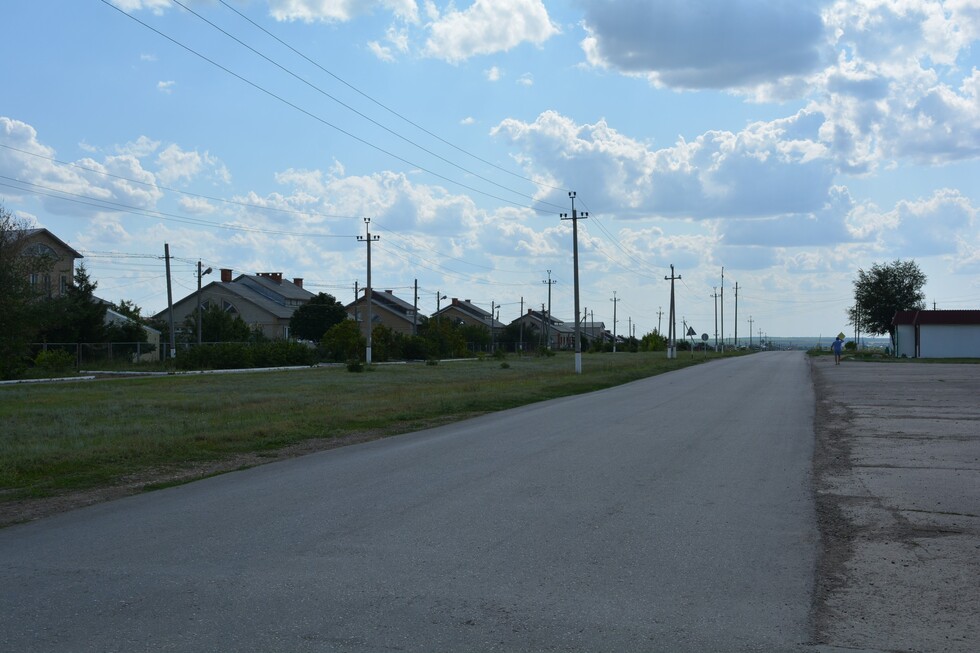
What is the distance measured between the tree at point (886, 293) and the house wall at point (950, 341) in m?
19.9

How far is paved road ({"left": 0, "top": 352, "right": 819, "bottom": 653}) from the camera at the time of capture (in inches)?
224

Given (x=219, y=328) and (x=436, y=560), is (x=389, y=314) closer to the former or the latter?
(x=219, y=328)

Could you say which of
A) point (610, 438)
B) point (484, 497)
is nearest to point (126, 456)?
point (484, 497)

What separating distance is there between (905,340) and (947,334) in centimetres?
495

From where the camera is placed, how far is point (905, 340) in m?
75.3

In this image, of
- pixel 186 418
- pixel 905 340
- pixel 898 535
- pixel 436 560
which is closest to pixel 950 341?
pixel 905 340

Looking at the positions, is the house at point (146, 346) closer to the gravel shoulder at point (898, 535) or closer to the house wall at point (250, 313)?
the house wall at point (250, 313)

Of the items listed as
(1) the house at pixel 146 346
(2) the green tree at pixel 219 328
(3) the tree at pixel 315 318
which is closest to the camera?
(1) the house at pixel 146 346

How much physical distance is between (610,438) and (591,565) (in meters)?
9.18

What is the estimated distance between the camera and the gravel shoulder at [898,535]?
591 cm

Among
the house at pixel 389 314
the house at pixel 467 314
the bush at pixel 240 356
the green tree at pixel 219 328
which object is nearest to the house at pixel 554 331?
the house at pixel 467 314

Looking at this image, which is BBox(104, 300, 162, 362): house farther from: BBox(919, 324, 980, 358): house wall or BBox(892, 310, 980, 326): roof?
BBox(919, 324, 980, 358): house wall

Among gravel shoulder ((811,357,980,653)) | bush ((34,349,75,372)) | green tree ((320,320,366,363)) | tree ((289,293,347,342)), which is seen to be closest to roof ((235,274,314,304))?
tree ((289,293,347,342))

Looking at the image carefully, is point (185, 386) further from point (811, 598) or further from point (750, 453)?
point (811, 598)
